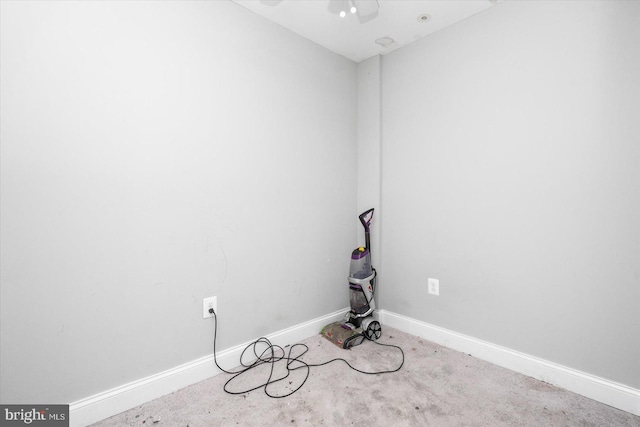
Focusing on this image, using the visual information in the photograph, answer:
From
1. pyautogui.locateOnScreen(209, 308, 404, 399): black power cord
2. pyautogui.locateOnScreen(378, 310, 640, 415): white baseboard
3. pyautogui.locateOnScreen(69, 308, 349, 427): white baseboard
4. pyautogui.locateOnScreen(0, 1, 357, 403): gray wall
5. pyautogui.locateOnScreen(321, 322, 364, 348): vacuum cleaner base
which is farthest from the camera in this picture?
pyautogui.locateOnScreen(321, 322, 364, 348): vacuum cleaner base

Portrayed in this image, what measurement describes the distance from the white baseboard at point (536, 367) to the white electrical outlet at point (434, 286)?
0.27m

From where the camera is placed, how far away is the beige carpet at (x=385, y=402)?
1468 millimetres

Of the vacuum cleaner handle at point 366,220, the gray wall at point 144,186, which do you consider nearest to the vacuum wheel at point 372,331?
the gray wall at point 144,186

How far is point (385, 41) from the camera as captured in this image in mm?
2432

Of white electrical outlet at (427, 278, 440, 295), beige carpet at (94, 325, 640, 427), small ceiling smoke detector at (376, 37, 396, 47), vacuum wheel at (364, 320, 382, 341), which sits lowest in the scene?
beige carpet at (94, 325, 640, 427)

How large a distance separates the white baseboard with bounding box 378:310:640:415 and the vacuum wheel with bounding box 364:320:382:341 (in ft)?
0.98

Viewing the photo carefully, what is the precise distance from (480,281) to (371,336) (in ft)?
3.04

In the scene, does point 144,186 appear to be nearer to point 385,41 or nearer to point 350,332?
point 350,332

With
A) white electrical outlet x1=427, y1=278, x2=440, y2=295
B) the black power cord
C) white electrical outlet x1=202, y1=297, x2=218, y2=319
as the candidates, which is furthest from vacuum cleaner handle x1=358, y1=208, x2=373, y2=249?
white electrical outlet x1=202, y1=297, x2=218, y2=319

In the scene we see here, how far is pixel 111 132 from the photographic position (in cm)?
152

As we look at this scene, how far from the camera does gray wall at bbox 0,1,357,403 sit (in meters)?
1.33

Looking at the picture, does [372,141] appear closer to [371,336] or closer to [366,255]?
[366,255]

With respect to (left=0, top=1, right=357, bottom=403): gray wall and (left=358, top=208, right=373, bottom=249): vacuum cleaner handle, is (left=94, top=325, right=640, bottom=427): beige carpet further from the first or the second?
(left=358, top=208, right=373, bottom=249): vacuum cleaner handle

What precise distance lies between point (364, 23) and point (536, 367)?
2.62m
